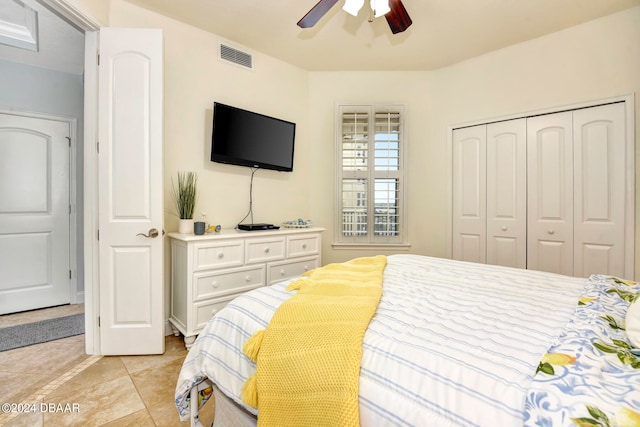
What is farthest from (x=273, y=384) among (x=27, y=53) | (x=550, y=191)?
(x=27, y=53)

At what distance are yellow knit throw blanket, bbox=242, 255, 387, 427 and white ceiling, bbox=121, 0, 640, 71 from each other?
2449 millimetres

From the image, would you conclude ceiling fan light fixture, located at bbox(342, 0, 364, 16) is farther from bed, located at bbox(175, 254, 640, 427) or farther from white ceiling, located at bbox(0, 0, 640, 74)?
bed, located at bbox(175, 254, 640, 427)

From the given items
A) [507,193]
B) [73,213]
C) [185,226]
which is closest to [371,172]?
[507,193]

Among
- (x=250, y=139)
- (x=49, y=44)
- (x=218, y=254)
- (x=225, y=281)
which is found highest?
(x=49, y=44)

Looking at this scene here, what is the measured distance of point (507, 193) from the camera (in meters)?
3.07

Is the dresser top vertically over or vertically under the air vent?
under

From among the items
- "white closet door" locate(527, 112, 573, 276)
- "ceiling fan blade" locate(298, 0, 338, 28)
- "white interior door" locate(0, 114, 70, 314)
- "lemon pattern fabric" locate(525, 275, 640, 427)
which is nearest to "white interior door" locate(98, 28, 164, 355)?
"ceiling fan blade" locate(298, 0, 338, 28)

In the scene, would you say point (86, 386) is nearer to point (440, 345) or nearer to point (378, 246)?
point (440, 345)

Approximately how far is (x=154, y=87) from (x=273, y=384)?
2.24 meters

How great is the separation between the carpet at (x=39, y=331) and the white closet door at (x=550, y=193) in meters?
4.31

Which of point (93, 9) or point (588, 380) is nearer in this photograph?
point (588, 380)

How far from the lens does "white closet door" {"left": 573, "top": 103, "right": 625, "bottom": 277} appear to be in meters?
2.49

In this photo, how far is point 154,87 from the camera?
7.21ft

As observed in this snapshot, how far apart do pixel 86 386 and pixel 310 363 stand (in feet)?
5.91
